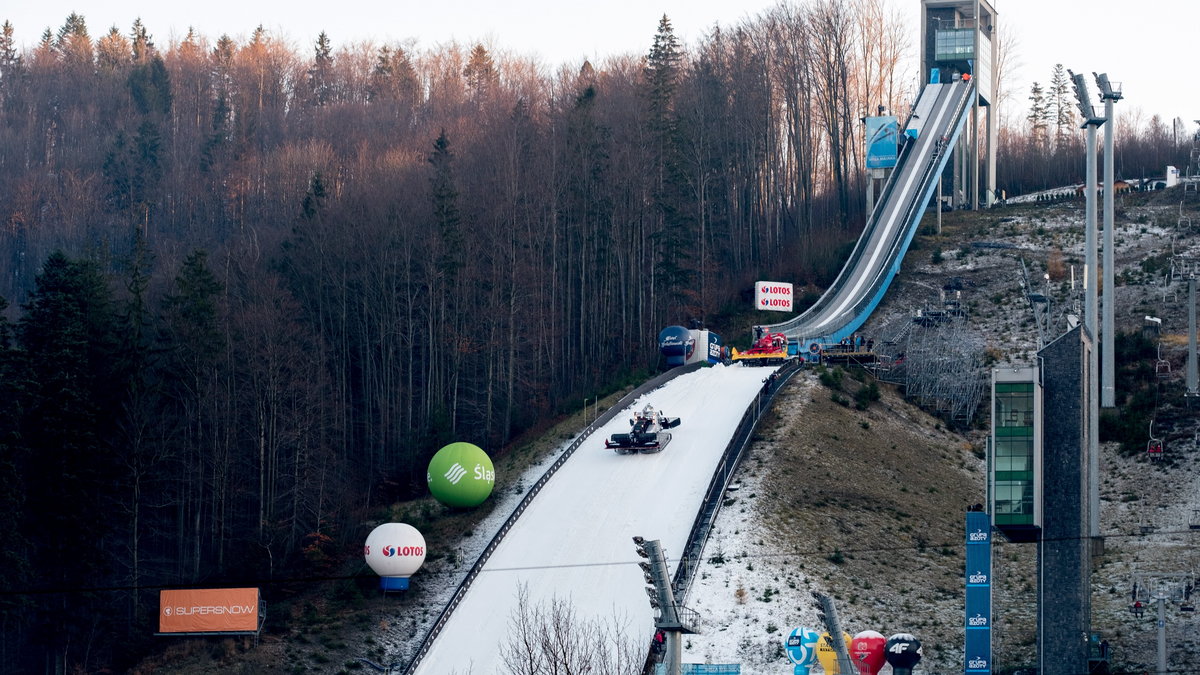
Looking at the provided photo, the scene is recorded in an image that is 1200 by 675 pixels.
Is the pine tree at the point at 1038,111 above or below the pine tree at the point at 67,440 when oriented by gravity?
above

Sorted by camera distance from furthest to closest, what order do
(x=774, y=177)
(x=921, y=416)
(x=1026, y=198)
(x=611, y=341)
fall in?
(x=1026, y=198) < (x=774, y=177) < (x=611, y=341) < (x=921, y=416)

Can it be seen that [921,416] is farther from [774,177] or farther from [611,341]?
[774,177]

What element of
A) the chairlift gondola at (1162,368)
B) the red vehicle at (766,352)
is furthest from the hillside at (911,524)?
the red vehicle at (766,352)

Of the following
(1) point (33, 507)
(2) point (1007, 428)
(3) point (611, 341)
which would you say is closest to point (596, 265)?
(3) point (611, 341)

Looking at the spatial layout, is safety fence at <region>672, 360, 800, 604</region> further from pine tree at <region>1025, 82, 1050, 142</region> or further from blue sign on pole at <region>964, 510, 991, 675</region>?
pine tree at <region>1025, 82, 1050, 142</region>

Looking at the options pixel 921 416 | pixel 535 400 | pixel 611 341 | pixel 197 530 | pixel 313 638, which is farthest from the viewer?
pixel 611 341

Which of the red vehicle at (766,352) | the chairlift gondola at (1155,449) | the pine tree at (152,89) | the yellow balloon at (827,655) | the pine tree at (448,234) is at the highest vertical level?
the pine tree at (152,89)

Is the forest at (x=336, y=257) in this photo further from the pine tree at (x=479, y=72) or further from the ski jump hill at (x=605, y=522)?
the ski jump hill at (x=605, y=522)
